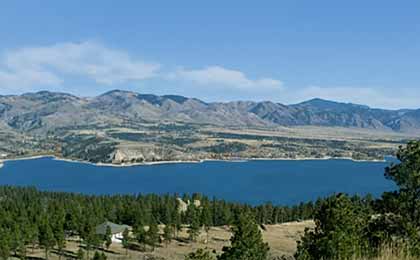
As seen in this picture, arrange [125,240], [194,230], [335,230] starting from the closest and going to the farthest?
[335,230] < [125,240] < [194,230]

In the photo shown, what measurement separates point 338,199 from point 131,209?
62704 millimetres

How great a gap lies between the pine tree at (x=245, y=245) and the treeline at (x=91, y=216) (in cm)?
1709

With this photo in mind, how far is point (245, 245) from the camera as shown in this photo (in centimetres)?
2466

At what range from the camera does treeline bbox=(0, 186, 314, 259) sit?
57781 millimetres

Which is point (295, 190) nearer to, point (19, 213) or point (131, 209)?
point (131, 209)

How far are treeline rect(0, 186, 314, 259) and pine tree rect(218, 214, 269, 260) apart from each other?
17.1 m

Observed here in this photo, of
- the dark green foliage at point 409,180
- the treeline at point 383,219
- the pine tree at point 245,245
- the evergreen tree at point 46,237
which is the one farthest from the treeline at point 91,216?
the dark green foliage at point 409,180

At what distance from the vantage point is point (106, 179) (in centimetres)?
17562

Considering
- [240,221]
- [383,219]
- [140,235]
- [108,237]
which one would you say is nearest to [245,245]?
[240,221]

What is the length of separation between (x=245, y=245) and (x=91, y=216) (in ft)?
160

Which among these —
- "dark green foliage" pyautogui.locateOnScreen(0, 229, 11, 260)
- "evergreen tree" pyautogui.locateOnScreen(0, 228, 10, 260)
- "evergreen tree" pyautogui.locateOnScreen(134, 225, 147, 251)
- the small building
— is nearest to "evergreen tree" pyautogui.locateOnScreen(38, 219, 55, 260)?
"dark green foliage" pyautogui.locateOnScreen(0, 229, 11, 260)

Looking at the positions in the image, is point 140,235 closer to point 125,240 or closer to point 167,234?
point 125,240

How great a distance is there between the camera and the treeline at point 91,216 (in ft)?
190

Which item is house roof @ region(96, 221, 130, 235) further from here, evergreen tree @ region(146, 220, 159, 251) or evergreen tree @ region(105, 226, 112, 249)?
evergreen tree @ region(146, 220, 159, 251)
